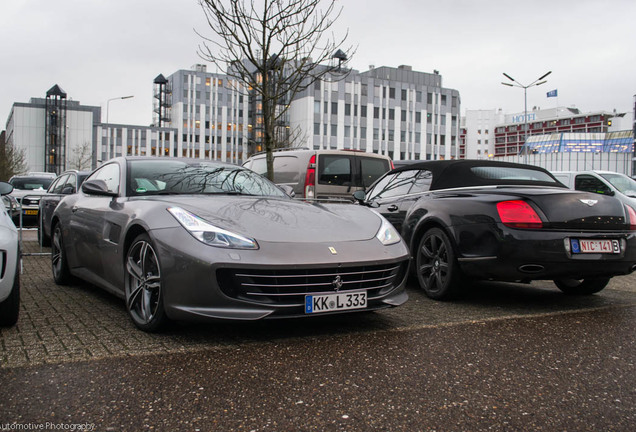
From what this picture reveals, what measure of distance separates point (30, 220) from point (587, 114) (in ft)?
505

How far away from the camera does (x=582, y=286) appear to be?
6070 mm

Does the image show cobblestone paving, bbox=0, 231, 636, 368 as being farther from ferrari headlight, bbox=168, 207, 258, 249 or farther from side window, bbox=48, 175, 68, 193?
side window, bbox=48, 175, 68, 193

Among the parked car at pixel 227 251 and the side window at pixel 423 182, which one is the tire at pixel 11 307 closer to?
the parked car at pixel 227 251

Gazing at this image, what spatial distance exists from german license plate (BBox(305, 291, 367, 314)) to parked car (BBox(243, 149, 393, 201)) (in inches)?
266

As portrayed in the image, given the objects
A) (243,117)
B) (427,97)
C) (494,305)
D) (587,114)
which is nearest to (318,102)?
(427,97)

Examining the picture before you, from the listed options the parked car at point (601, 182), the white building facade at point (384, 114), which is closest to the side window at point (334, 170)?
the parked car at point (601, 182)

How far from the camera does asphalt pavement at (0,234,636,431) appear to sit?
255cm

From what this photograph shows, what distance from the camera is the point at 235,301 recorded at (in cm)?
363

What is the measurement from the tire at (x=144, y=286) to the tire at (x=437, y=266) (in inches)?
105

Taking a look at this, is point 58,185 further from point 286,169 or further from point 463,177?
point 463,177

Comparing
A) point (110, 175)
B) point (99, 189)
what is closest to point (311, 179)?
point (110, 175)

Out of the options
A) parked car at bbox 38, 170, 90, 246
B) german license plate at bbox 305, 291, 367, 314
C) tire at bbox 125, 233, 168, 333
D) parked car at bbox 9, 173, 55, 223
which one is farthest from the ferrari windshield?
parked car at bbox 9, 173, 55, 223

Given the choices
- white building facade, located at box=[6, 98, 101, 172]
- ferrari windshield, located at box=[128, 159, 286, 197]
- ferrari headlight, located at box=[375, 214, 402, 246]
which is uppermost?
white building facade, located at box=[6, 98, 101, 172]

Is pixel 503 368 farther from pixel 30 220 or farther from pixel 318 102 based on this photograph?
pixel 318 102
